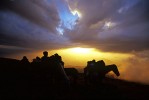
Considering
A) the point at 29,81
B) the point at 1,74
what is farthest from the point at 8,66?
the point at 29,81

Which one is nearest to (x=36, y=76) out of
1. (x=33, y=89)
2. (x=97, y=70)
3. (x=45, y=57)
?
(x=33, y=89)

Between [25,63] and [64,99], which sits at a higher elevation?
[25,63]

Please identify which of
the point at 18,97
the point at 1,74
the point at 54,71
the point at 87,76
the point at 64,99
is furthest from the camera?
the point at 87,76

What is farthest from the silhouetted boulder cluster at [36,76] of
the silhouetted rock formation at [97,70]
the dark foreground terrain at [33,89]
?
the silhouetted rock formation at [97,70]

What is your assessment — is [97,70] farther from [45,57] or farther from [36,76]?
[36,76]

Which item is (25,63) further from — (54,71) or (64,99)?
(64,99)

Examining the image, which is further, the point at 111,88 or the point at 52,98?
the point at 111,88

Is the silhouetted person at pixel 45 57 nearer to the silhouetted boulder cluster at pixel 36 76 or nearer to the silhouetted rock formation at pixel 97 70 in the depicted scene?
the silhouetted boulder cluster at pixel 36 76

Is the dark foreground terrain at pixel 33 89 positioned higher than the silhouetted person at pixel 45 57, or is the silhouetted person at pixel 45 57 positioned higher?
the silhouetted person at pixel 45 57

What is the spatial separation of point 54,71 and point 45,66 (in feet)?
3.12

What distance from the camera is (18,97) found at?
38.6 ft

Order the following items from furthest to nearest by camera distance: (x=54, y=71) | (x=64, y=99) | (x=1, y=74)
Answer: (x=54, y=71) < (x=1, y=74) < (x=64, y=99)

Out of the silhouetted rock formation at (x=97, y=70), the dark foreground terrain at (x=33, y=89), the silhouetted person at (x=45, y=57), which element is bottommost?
the dark foreground terrain at (x=33, y=89)

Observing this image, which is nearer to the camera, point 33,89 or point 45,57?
point 33,89
